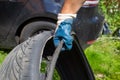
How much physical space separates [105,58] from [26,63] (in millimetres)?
4560

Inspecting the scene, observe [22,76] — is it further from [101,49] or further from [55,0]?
[101,49]

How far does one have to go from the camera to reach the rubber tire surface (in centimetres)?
220

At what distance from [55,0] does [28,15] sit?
52 cm

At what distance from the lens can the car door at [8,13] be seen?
6.46 m

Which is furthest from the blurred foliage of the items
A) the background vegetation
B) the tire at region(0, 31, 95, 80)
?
the tire at region(0, 31, 95, 80)

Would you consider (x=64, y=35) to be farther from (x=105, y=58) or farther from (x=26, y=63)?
(x=105, y=58)

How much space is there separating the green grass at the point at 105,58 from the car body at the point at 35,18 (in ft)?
1.07

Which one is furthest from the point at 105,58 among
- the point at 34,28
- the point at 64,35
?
the point at 64,35

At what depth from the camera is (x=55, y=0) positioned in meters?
6.32

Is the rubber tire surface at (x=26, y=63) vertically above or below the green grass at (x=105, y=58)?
above

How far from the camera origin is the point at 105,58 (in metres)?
6.79

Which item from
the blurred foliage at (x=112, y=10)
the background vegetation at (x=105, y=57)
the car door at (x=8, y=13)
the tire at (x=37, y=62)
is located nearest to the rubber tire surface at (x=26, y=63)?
the tire at (x=37, y=62)

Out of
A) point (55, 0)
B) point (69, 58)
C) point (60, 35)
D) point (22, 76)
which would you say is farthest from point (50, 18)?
point (22, 76)

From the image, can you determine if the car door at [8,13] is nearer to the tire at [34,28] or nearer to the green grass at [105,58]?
the tire at [34,28]
